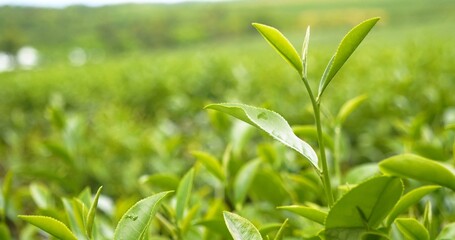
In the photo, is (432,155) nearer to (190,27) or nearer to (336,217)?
(336,217)

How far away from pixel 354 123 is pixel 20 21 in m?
49.0

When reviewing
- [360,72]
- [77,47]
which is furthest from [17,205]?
[77,47]

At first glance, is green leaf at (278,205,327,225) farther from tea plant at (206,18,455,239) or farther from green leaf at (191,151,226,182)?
green leaf at (191,151,226,182)

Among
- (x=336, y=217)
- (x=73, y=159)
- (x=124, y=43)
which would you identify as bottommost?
(x=124, y=43)

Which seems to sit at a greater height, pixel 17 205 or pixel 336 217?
pixel 336 217

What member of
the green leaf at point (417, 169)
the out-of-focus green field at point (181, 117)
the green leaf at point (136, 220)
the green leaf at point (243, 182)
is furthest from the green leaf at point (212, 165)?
the green leaf at point (417, 169)

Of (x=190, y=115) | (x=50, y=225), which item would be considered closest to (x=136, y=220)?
(x=50, y=225)

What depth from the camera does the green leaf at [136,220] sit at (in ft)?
1.85

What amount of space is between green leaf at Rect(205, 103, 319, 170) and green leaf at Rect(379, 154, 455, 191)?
7cm

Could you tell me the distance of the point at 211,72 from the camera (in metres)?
3.54

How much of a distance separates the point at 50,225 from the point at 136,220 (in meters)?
0.09

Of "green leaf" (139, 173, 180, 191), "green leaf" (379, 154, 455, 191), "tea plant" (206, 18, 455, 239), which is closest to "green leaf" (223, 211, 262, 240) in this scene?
"tea plant" (206, 18, 455, 239)

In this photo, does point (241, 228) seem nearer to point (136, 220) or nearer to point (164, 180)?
point (136, 220)

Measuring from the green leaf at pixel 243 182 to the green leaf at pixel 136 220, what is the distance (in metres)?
0.32
